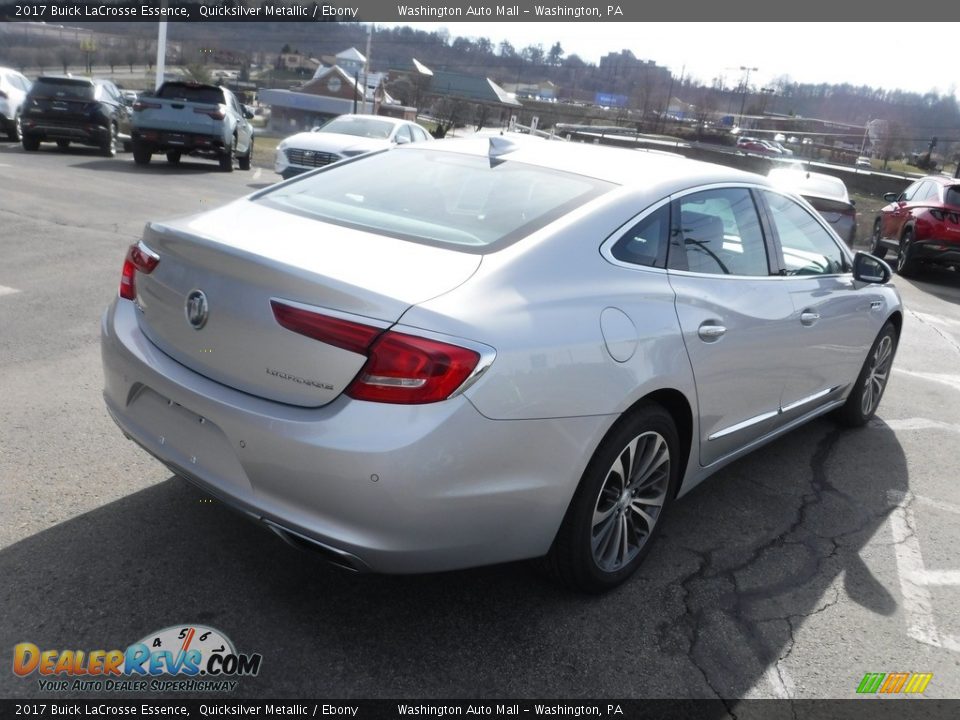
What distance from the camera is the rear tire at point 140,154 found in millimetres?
17531

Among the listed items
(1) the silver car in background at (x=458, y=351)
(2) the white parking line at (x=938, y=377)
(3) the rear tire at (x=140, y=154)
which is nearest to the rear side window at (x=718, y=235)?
(1) the silver car in background at (x=458, y=351)

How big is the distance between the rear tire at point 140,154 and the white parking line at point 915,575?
53.2ft

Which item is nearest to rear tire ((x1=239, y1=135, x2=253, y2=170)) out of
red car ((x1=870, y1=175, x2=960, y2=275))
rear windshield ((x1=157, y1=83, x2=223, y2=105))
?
rear windshield ((x1=157, y1=83, x2=223, y2=105))

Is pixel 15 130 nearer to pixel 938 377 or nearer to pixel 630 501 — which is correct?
pixel 938 377

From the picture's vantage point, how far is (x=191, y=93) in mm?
18016

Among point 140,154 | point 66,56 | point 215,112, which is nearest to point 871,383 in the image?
point 215,112

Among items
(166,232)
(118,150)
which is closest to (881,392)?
(166,232)

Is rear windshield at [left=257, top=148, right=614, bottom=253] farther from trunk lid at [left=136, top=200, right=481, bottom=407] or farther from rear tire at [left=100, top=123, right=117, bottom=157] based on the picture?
rear tire at [left=100, top=123, right=117, bottom=157]

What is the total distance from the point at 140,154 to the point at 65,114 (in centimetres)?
180

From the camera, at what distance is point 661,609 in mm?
3309

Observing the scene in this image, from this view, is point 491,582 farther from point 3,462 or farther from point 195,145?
point 195,145

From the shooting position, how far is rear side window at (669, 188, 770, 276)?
11.9 feet

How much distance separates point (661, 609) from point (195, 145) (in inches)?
638

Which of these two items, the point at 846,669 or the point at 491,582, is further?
the point at 491,582
